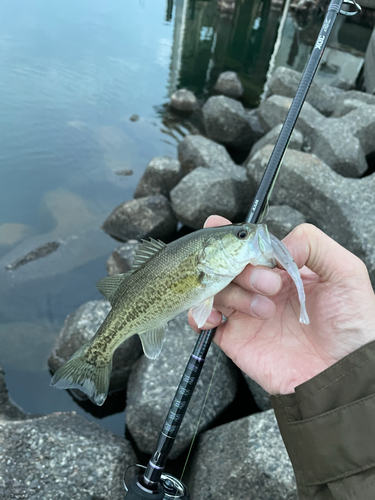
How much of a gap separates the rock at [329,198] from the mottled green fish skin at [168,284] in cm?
291

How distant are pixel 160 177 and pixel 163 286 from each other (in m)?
6.05

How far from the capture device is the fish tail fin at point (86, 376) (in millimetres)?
2334

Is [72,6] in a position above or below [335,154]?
below

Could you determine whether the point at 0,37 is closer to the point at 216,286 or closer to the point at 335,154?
the point at 335,154

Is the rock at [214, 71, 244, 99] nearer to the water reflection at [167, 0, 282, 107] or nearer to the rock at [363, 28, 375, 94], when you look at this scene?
the water reflection at [167, 0, 282, 107]

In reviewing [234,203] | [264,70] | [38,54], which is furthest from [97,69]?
[234,203]

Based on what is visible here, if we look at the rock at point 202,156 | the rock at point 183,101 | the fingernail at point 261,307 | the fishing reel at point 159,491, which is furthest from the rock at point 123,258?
the rock at point 183,101

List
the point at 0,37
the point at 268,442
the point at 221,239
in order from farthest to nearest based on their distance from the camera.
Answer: the point at 0,37 < the point at 268,442 < the point at 221,239

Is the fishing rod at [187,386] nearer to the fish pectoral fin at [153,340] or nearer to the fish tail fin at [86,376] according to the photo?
the fish pectoral fin at [153,340]

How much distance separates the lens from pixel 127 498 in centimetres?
237

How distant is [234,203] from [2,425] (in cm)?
493

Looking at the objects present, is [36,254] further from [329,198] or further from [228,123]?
[228,123]

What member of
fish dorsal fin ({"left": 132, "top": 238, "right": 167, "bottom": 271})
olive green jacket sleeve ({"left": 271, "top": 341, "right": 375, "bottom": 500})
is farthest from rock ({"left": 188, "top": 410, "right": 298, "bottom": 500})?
fish dorsal fin ({"left": 132, "top": 238, "right": 167, "bottom": 271})

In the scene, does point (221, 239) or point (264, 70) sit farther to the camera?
point (264, 70)
